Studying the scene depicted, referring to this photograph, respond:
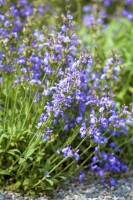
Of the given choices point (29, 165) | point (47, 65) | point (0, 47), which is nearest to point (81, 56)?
point (47, 65)

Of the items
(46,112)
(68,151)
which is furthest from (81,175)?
(46,112)

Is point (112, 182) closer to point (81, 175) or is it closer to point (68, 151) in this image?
point (81, 175)

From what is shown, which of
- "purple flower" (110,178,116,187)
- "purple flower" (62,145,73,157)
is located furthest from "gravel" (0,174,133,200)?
"purple flower" (62,145,73,157)

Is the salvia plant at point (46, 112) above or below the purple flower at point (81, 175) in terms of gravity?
above

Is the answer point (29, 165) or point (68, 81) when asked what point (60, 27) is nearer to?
point (68, 81)

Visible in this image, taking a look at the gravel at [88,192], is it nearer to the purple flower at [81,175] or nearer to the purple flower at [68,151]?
the purple flower at [81,175]

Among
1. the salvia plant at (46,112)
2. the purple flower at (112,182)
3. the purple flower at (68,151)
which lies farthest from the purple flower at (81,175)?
the purple flower at (68,151)
